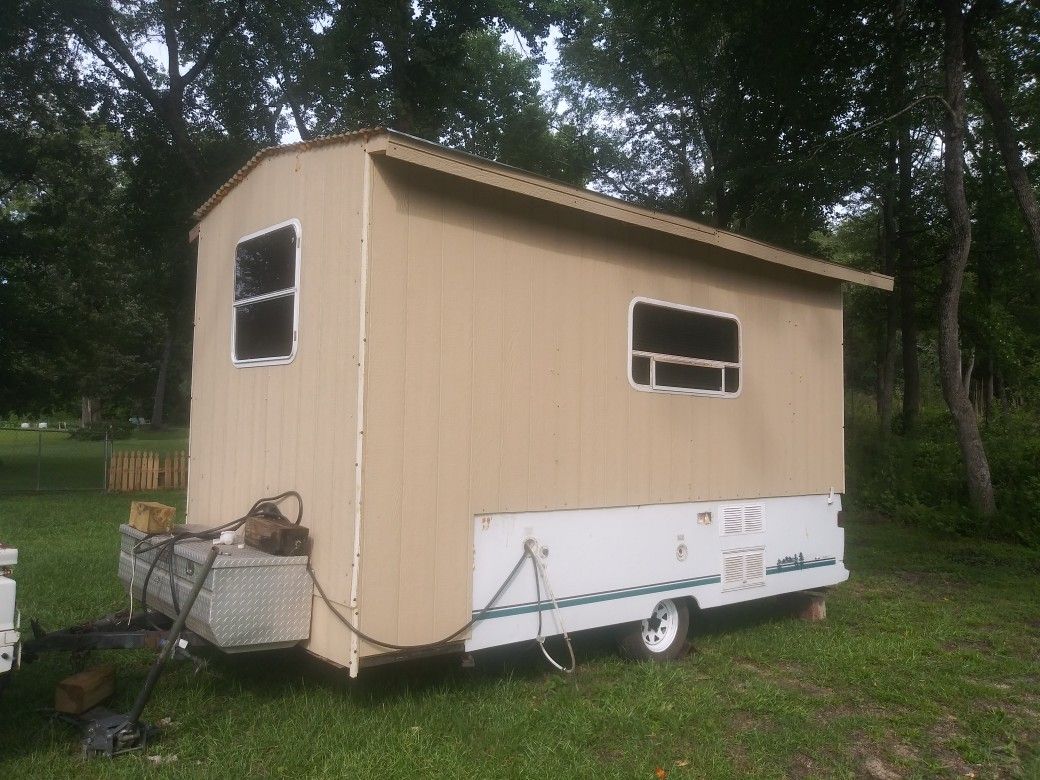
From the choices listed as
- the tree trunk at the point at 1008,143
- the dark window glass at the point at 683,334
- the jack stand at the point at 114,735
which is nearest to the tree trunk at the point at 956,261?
the tree trunk at the point at 1008,143

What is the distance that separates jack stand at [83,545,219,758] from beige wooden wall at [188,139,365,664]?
2.03 feet

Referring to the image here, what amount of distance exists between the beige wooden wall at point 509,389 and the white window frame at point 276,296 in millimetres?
662

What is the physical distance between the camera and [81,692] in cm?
430

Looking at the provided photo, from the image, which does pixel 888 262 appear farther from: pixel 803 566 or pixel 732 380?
pixel 732 380

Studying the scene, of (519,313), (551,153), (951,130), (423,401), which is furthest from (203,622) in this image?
(551,153)

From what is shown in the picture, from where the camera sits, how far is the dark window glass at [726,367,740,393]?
6531 mm

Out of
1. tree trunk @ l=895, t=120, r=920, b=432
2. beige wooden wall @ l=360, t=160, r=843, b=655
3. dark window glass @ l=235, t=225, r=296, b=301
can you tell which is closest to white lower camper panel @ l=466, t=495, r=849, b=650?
beige wooden wall @ l=360, t=160, r=843, b=655

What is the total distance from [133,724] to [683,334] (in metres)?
4.16

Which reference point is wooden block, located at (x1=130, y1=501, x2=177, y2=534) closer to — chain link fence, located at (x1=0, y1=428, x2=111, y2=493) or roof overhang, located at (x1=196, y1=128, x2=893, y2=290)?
roof overhang, located at (x1=196, y1=128, x2=893, y2=290)

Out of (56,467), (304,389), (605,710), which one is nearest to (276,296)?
(304,389)

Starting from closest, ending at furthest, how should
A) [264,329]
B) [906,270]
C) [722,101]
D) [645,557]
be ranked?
[264,329]
[645,557]
[722,101]
[906,270]

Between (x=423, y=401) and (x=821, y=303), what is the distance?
433cm

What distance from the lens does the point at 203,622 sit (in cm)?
423

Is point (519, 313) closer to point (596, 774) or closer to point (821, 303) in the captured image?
point (596, 774)
